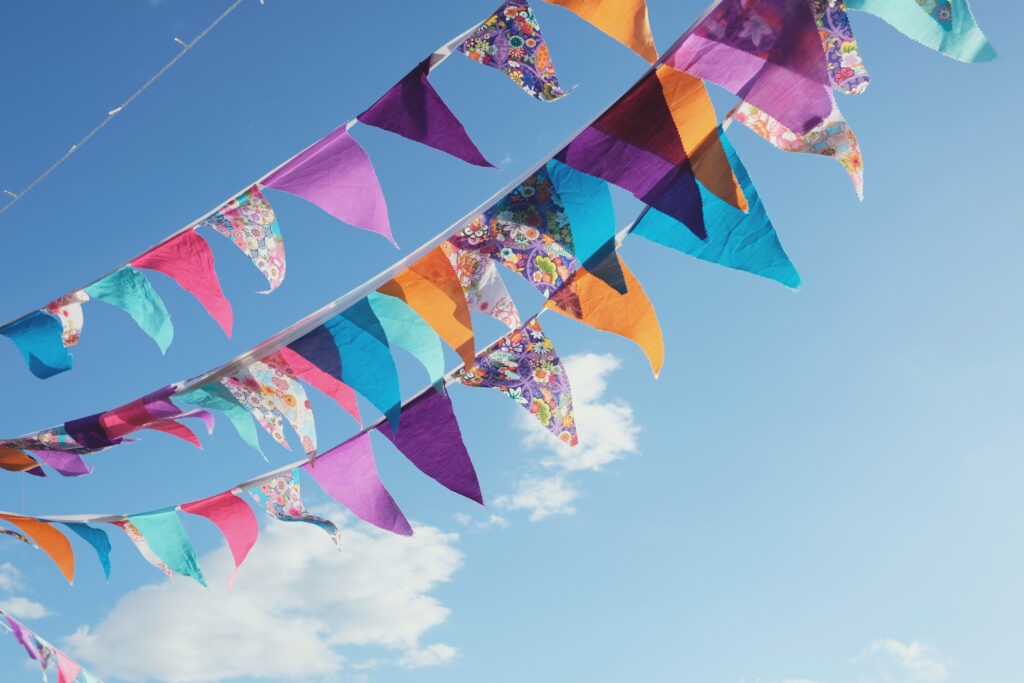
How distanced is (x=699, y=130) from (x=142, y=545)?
299 cm

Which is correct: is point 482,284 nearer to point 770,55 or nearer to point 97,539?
point 770,55

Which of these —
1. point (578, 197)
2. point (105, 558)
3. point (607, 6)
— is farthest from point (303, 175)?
point (105, 558)

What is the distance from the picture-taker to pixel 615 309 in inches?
85.8

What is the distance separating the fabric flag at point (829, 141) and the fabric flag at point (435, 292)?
940 mm

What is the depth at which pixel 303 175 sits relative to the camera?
2113mm

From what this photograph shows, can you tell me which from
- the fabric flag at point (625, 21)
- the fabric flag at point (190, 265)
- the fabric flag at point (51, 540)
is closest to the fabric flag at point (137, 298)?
the fabric flag at point (190, 265)

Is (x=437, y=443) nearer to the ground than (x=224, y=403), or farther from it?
nearer to the ground

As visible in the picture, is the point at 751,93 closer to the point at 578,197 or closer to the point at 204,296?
the point at 578,197

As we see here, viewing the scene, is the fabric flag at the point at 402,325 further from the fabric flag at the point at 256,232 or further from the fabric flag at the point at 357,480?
the fabric flag at the point at 357,480

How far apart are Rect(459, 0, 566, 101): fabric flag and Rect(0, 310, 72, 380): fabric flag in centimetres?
182

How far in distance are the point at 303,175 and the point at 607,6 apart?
38.1 inches

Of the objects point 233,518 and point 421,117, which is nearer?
point 421,117

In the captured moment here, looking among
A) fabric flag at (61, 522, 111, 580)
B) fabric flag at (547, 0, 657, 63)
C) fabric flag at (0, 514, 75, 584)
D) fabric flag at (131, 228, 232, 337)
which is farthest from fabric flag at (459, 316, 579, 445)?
fabric flag at (0, 514, 75, 584)

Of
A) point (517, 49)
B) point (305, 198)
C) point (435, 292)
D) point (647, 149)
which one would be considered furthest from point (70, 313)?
point (647, 149)
